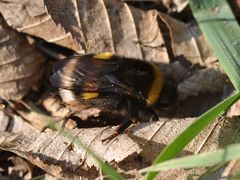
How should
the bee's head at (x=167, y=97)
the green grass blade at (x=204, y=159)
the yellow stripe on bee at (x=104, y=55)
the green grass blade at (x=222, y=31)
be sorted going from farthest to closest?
the bee's head at (x=167, y=97) < the yellow stripe on bee at (x=104, y=55) < the green grass blade at (x=222, y=31) < the green grass blade at (x=204, y=159)

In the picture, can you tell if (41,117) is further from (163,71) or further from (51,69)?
(163,71)

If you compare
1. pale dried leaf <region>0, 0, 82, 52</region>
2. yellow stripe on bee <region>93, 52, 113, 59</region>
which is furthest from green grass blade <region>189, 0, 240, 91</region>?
pale dried leaf <region>0, 0, 82, 52</region>

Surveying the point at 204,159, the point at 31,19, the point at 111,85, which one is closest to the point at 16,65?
the point at 31,19

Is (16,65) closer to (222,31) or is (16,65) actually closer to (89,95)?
(89,95)

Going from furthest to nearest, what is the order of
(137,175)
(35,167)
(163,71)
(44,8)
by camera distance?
(163,71), (44,8), (35,167), (137,175)

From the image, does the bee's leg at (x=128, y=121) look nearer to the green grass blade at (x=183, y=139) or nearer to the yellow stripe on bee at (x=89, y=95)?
the yellow stripe on bee at (x=89, y=95)

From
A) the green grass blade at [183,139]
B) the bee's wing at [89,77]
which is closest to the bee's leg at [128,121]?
the bee's wing at [89,77]

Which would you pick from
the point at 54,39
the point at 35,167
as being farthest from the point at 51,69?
the point at 35,167

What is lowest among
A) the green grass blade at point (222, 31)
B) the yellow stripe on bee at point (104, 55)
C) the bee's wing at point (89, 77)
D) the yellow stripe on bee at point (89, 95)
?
the yellow stripe on bee at point (89, 95)
